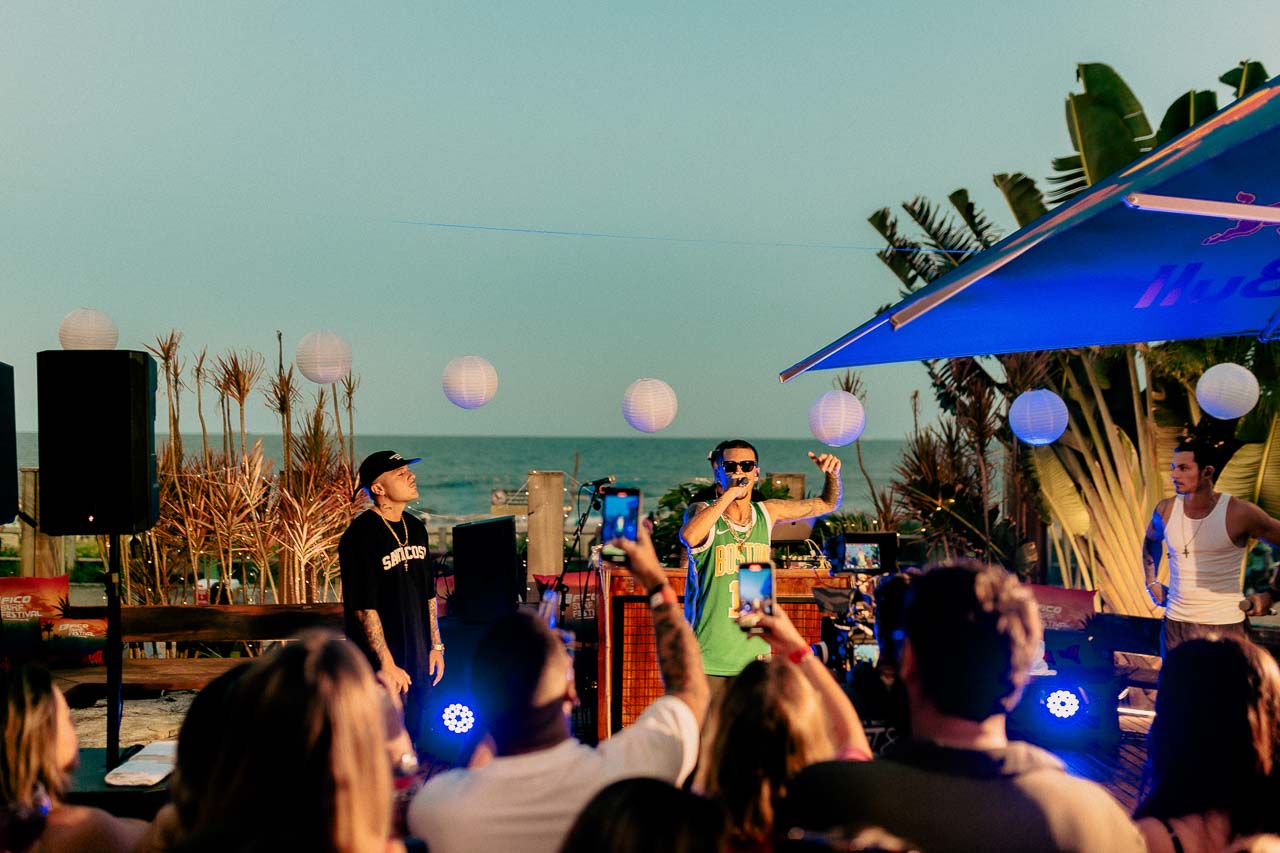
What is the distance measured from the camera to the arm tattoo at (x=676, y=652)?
2.15 metres

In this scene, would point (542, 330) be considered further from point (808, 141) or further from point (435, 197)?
point (808, 141)

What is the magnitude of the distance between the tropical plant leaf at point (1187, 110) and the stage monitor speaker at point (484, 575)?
648 cm

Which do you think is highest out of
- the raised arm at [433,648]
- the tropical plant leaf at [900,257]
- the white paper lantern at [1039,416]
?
the tropical plant leaf at [900,257]

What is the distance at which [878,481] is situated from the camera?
200 feet

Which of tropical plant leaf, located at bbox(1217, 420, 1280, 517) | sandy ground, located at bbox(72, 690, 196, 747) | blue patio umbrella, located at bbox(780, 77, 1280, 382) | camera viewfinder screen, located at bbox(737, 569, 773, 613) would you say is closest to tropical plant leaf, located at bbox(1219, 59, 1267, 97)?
tropical plant leaf, located at bbox(1217, 420, 1280, 517)

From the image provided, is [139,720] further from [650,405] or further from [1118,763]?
[1118,763]

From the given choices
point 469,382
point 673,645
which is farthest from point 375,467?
point 673,645

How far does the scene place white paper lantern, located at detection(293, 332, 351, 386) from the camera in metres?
7.17

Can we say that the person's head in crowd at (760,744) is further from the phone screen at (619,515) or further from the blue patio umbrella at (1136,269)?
the blue patio umbrella at (1136,269)

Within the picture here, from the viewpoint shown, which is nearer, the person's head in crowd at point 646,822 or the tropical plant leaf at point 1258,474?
the person's head in crowd at point 646,822

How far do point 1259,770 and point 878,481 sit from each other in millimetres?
61013

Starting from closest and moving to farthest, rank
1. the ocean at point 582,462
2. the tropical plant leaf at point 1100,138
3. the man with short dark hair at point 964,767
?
the man with short dark hair at point 964,767 < the tropical plant leaf at point 1100,138 < the ocean at point 582,462

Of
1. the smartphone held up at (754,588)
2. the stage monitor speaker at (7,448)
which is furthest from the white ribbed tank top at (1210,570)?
the stage monitor speaker at (7,448)

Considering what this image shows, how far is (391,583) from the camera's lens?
442 centimetres
